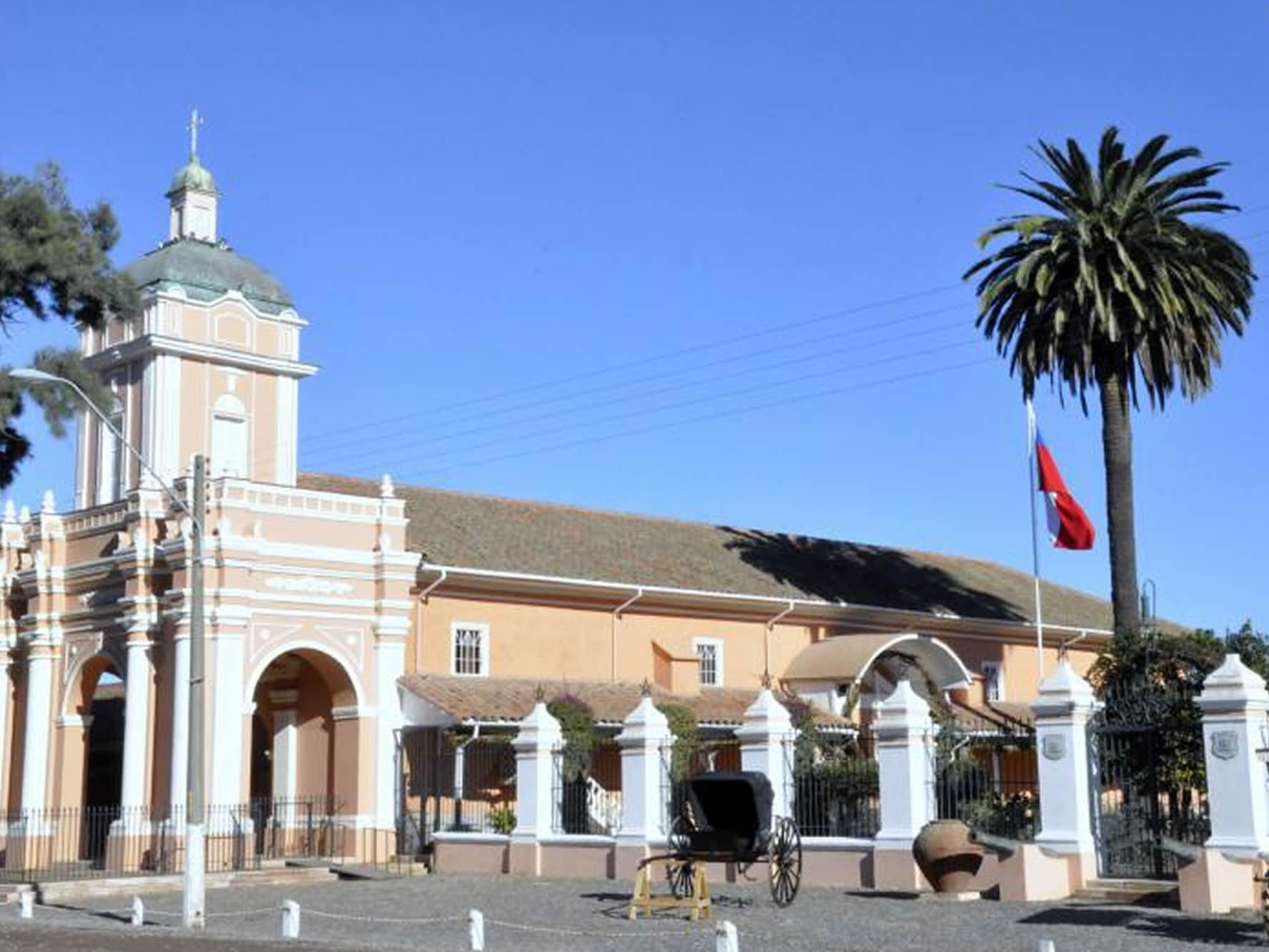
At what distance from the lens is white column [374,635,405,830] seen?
1328 inches

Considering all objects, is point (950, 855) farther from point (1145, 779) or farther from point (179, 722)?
point (179, 722)

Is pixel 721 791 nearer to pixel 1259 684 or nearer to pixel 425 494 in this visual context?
pixel 1259 684

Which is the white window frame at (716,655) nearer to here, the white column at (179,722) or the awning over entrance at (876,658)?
the awning over entrance at (876,658)

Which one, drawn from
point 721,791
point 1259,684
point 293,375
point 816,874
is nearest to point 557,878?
point 816,874

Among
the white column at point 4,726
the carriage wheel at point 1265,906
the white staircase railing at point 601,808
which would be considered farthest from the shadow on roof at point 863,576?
the carriage wheel at point 1265,906

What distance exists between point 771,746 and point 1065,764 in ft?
16.8

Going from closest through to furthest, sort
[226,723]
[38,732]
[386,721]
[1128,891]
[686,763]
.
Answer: [1128,891] < [686,763] < [226,723] < [386,721] < [38,732]

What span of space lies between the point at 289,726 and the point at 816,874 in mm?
14907

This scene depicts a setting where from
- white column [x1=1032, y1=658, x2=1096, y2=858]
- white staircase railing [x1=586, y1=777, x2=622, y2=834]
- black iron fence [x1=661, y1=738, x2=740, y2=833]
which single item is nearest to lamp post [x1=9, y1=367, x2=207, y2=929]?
black iron fence [x1=661, y1=738, x2=740, y2=833]

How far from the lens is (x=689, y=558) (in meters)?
42.2

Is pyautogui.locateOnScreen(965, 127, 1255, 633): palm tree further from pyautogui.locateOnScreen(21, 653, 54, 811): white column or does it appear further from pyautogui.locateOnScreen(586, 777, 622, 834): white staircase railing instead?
pyautogui.locateOnScreen(21, 653, 54, 811): white column

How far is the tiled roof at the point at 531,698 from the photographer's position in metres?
33.6

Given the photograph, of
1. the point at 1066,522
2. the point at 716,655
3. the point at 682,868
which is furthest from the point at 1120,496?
the point at 682,868

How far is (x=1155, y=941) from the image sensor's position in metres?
17.1
